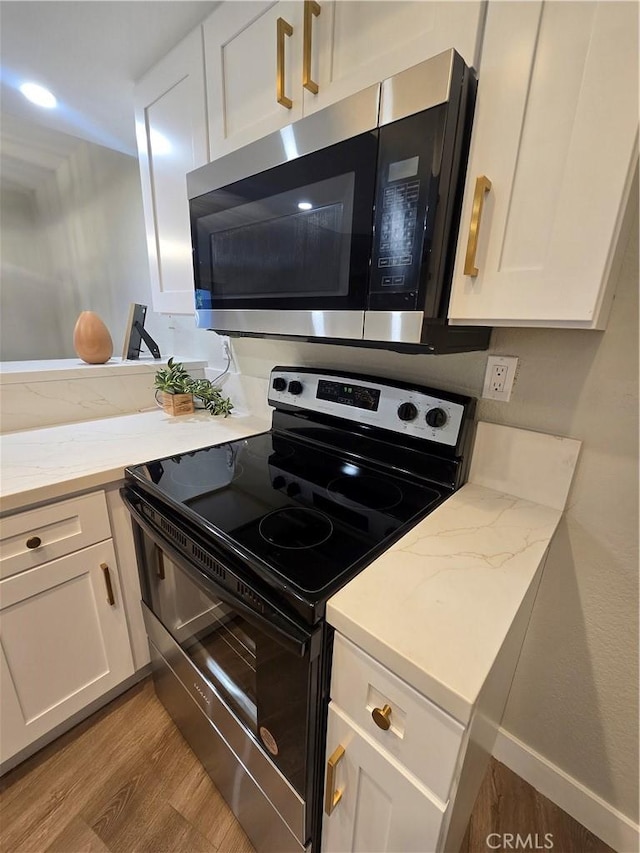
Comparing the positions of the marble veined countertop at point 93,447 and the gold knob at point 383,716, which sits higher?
the marble veined countertop at point 93,447

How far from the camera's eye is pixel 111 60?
119cm

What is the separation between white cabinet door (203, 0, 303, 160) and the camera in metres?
0.86

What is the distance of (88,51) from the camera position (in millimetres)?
1152

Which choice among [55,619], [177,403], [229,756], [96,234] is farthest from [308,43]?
[96,234]

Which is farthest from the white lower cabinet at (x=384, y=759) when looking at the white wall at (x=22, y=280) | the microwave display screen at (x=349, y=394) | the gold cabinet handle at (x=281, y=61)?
the white wall at (x=22, y=280)

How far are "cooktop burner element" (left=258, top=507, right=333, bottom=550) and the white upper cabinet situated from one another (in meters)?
0.93

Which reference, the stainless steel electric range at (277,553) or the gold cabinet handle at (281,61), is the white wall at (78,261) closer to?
the stainless steel electric range at (277,553)

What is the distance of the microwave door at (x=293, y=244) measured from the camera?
2.47 ft

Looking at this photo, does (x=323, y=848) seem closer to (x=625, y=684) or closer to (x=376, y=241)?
(x=625, y=684)

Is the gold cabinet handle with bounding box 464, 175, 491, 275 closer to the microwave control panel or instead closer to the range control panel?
the microwave control panel

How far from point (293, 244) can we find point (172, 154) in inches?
29.1

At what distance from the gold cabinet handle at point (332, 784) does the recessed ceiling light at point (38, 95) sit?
87.4 inches

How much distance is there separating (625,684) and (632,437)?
0.64m

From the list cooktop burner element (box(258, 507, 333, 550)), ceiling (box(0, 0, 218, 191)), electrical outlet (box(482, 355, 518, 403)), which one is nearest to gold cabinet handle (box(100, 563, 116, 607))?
cooktop burner element (box(258, 507, 333, 550))
